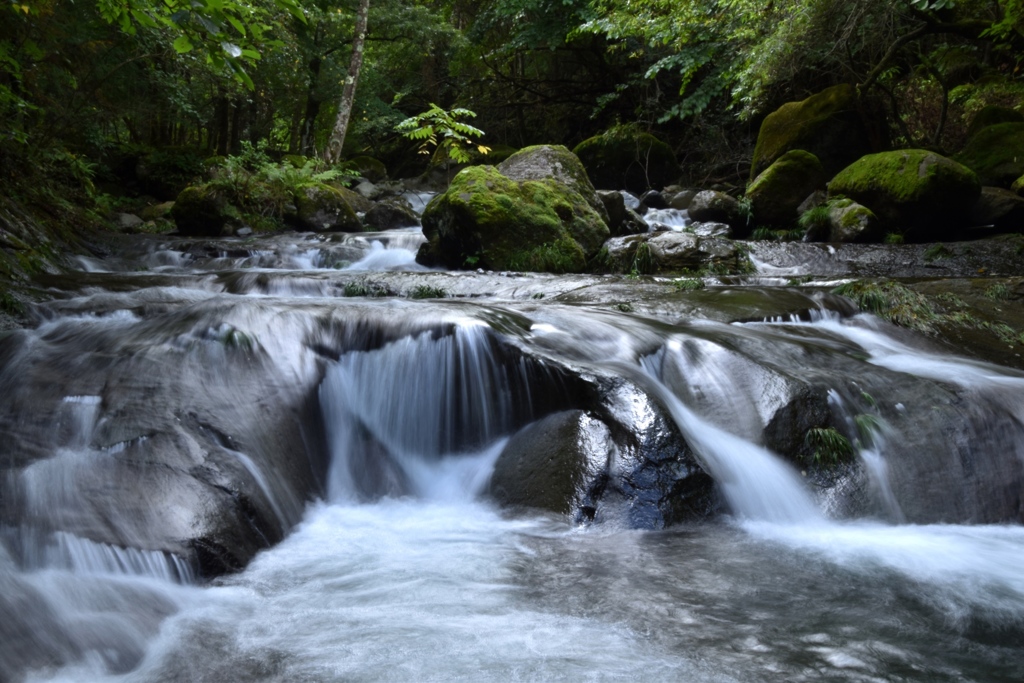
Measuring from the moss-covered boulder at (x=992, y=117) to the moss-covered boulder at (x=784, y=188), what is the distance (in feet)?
10.2

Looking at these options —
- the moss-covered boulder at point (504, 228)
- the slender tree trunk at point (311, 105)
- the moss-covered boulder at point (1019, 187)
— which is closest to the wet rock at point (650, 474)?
the moss-covered boulder at point (504, 228)

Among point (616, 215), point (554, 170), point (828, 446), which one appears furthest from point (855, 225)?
point (828, 446)

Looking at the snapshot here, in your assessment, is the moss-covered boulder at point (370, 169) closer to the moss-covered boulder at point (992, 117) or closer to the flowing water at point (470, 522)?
the moss-covered boulder at point (992, 117)

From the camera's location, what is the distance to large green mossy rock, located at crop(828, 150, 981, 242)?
34.8 feet

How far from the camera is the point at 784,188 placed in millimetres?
12938

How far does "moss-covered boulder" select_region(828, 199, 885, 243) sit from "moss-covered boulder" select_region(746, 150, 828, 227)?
145 centimetres

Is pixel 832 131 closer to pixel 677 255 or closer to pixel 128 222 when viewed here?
pixel 677 255

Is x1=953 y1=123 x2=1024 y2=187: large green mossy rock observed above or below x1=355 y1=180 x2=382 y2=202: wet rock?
below

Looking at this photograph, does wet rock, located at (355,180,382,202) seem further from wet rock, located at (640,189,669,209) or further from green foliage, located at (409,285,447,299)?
green foliage, located at (409,285,447,299)

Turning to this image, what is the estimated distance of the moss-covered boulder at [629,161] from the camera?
1891 cm

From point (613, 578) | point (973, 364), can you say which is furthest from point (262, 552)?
point (973, 364)

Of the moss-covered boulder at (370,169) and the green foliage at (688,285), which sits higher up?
the moss-covered boulder at (370,169)

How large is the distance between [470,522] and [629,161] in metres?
16.2

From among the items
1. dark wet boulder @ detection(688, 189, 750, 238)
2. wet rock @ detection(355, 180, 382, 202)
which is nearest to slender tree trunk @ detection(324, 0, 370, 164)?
wet rock @ detection(355, 180, 382, 202)
